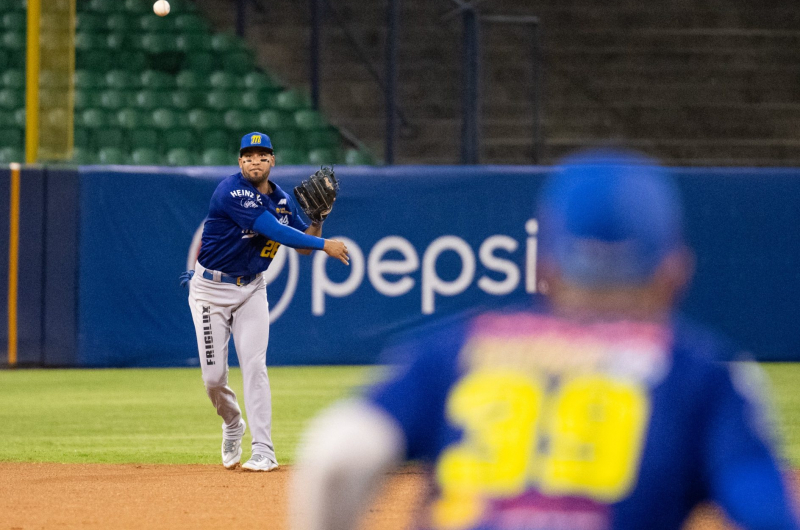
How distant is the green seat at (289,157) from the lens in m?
15.1

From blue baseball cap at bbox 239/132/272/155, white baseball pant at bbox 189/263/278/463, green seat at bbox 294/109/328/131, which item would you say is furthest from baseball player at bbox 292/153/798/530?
green seat at bbox 294/109/328/131

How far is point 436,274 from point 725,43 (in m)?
8.02

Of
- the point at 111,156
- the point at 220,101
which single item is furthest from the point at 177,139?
the point at 220,101

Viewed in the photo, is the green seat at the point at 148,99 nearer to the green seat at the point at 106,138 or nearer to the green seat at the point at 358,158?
the green seat at the point at 106,138

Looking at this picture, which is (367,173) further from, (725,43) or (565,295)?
(565,295)

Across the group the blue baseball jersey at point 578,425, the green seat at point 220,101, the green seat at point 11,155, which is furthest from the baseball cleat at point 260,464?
the green seat at point 220,101

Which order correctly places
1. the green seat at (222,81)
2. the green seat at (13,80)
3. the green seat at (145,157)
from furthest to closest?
the green seat at (222,81) < the green seat at (13,80) < the green seat at (145,157)

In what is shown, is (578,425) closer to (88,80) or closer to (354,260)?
(354,260)

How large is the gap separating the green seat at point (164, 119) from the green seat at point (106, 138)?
0.47 m

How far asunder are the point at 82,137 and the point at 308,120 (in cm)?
281

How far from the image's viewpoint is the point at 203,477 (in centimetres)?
704

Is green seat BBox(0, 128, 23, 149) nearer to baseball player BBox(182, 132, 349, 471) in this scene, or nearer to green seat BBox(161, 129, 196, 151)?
green seat BBox(161, 129, 196, 151)

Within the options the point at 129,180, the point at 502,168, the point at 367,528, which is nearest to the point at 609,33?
the point at 502,168

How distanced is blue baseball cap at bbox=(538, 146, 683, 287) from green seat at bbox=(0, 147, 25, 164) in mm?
13940
